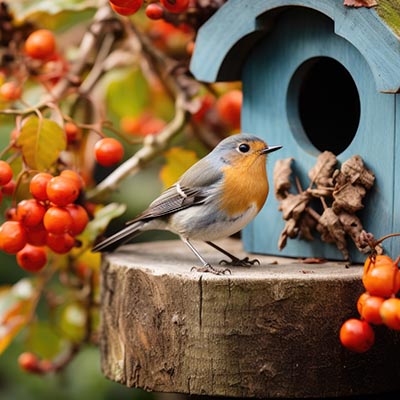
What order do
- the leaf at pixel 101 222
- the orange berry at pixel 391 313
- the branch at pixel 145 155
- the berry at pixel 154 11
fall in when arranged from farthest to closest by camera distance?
1. the branch at pixel 145 155
2. the leaf at pixel 101 222
3. the berry at pixel 154 11
4. the orange berry at pixel 391 313

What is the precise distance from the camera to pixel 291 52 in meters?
4.04

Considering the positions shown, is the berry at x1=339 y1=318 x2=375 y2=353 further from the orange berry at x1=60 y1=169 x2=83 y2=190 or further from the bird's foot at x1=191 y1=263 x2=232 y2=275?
the orange berry at x1=60 y1=169 x2=83 y2=190

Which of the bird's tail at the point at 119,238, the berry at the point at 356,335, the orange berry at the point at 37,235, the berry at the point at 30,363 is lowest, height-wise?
the berry at the point at 30,363

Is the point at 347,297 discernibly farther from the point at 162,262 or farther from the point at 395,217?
the point at 162,262

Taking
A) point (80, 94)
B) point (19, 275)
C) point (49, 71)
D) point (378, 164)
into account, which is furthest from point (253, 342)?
point (19, 275)

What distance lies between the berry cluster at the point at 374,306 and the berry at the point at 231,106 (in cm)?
175

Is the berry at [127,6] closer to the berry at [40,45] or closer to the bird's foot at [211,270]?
the berry at [40,45]

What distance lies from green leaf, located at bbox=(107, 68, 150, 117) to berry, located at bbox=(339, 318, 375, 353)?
2.35 metres

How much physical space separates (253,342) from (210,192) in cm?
72

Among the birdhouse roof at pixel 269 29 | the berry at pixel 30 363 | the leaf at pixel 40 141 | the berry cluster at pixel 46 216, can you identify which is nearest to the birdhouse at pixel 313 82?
the birdhouse roof at pixel 269 29

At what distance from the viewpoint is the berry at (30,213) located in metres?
Answer: 3.64

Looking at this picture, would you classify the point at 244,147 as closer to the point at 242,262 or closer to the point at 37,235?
the point at 242,262

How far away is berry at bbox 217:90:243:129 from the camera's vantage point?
15.7 feet

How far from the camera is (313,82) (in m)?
4.38
